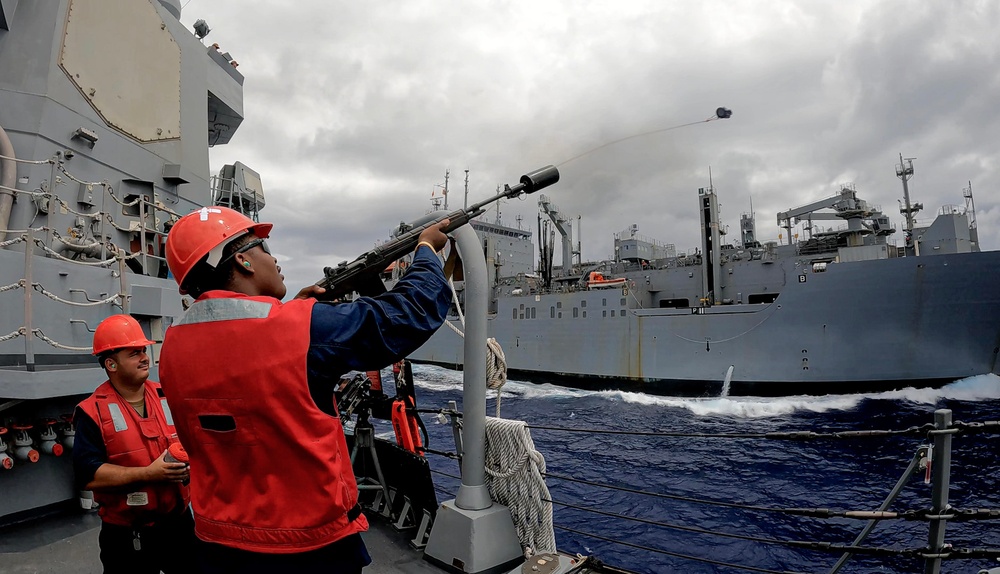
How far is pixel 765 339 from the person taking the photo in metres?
18.8

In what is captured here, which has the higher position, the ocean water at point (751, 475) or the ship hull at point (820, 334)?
the ship hull at point (820, 334)

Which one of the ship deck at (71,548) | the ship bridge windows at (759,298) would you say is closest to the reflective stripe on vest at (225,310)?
the ship deck at (71,548)

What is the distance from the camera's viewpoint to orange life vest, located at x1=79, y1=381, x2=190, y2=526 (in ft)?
7.24

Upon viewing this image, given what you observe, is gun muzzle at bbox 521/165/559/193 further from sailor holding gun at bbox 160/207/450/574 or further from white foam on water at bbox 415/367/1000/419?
white foam on water at bbox 415/367/1000/419

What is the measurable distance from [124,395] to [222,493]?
150 centimetres

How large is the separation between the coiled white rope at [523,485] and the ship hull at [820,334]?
→ 18545mm

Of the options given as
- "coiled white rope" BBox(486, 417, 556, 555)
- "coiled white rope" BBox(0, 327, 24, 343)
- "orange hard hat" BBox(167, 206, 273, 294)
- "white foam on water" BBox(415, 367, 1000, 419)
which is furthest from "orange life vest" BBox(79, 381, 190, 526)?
"white foam on water" BBox(415, 367, 1000, 419)

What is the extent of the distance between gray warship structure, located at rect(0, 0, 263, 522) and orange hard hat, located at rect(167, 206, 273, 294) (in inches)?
121

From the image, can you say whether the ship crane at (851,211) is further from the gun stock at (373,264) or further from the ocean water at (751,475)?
the gun stock at (373,264)

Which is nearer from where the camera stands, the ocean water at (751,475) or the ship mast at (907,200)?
the ocean water at (751,475)

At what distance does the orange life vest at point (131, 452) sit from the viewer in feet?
7.24

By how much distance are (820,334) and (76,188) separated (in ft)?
68.5

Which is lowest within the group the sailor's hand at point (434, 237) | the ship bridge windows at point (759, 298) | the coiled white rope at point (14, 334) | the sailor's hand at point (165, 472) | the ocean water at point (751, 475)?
the ocean water at point (751, 475)

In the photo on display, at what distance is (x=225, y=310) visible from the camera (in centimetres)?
137
